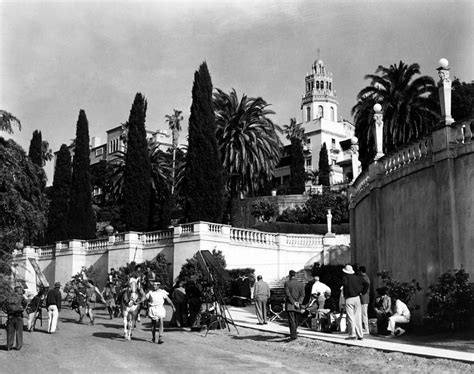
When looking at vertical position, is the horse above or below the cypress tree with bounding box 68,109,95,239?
below

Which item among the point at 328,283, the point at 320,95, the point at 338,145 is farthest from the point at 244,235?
the point at 320,95

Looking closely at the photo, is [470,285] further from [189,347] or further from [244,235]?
[244,235]

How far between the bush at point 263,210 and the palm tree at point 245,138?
440 cm

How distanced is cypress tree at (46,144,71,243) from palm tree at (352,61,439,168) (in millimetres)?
21666

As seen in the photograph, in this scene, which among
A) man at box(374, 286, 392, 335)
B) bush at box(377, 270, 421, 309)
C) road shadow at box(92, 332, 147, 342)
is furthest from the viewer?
bush at box(377, 270, 421, 309)

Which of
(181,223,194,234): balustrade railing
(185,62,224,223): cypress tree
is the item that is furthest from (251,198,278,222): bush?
(181,223,194,234): balustrade railing

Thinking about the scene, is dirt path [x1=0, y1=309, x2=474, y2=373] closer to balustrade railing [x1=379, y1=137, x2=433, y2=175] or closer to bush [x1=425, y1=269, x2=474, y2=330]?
bush [x1=425, y1=269, x2=474, y2=330]

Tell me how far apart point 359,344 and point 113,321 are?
37.0 feet

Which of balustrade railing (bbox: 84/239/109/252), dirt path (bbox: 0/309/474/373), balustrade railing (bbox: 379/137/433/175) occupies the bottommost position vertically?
dirt path (bbox: 0/309/474/373)

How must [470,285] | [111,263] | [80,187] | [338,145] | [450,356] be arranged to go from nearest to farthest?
[450,356], [470,285], [111,263], [80,187], [338,145]

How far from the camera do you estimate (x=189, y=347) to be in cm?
1568

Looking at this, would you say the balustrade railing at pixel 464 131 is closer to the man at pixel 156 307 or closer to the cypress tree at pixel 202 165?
the man at pixel 156 307

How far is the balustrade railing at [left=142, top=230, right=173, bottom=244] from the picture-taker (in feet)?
121

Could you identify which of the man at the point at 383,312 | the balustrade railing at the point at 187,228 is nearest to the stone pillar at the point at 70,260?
the balustrade railing at the point at 187,228
